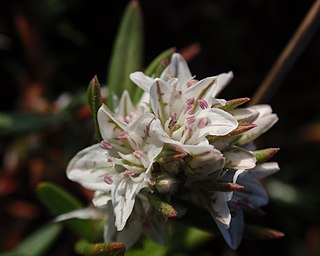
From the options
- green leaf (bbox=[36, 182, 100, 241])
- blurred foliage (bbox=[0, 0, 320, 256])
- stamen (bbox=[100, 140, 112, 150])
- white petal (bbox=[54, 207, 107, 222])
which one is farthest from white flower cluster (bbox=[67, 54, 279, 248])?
blurred foliage (bbox=[0, 0, 320, 256])

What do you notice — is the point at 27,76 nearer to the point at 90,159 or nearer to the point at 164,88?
the point at 90,159

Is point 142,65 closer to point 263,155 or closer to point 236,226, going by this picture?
point 236,226

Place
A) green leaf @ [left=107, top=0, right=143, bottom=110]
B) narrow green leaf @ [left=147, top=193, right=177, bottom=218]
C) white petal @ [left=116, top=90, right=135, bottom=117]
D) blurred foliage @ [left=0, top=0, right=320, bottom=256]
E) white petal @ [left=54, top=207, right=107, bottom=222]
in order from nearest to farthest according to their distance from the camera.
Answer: narrow green leaf @ [left=147, top=193, right=177, bottom=218] → white petal @ [left=116, top=90, right=135, bottom=117] → white petal @ [left=54, top=207, right=107, bottom=222] → green leaf @ [left=107, top=0, right=143, bottom=110] → blurred foliage @ [left=0, top=0, right=320, bottom=256]

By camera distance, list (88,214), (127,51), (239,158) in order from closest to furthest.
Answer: (239,158), (88,214), (127,51)

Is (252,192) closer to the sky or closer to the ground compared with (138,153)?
closer to the ground

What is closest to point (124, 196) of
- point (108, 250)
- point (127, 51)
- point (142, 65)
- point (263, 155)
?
point (108, 250)

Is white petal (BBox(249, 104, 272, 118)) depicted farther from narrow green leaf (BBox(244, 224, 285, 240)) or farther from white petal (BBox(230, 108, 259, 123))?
narrow green leaf (BBox(244, 224, 285, 240))
